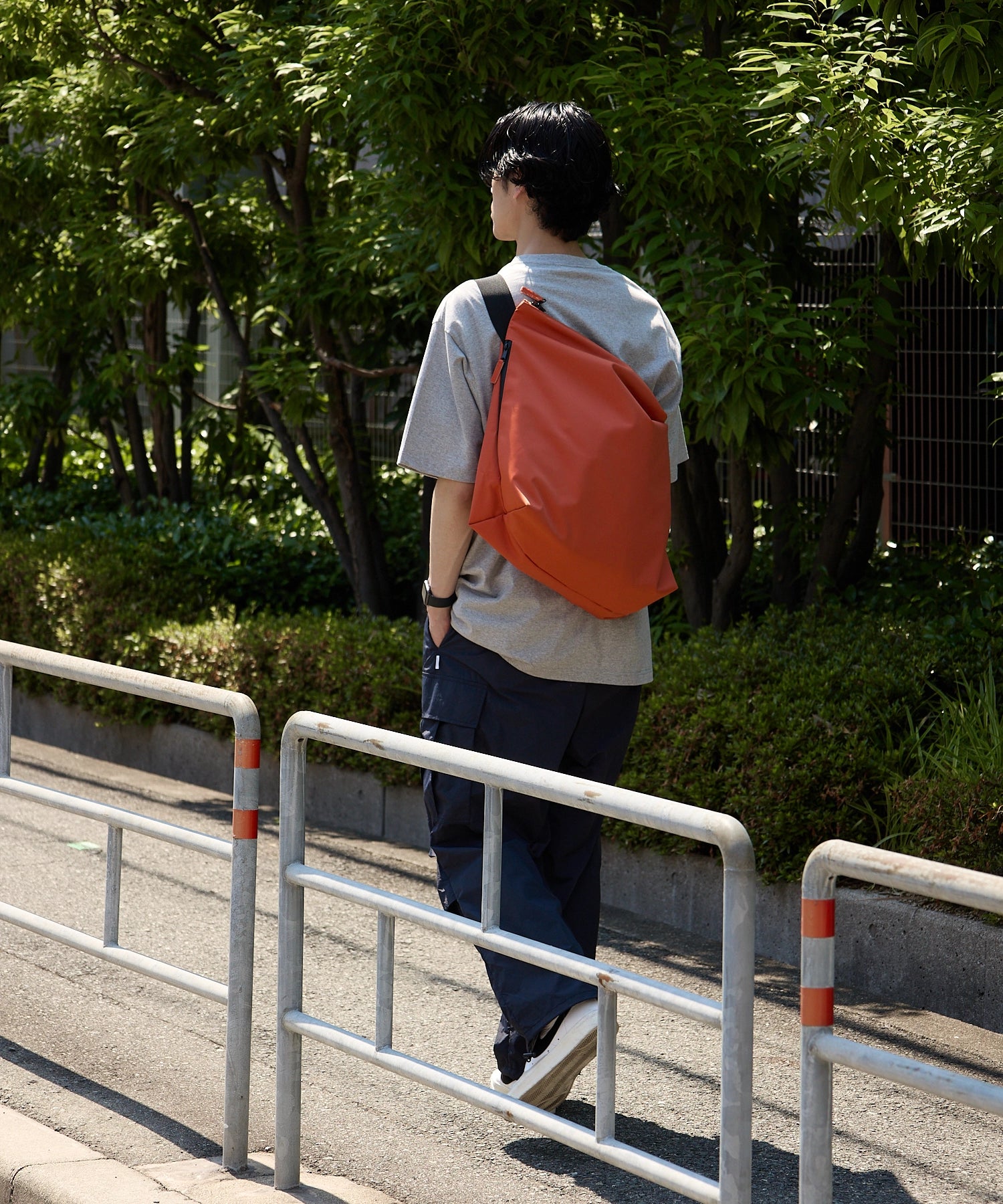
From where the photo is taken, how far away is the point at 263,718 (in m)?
7.16

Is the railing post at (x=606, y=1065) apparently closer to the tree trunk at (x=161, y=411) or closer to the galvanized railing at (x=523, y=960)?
the galvanized railing at (x=523, y=960)

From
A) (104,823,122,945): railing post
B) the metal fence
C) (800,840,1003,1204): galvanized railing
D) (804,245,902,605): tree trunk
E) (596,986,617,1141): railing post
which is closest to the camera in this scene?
(800,840,1003,1204): galvanized railing

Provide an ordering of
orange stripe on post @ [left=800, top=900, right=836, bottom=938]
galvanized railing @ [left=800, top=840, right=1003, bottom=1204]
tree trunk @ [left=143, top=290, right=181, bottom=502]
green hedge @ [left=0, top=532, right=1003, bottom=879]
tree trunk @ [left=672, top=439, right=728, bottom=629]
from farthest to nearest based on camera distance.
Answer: tree trunk @ [left=143, top=290, right=181, bottom=502]
tree trunk @ [left=672, top=439, right=728, bottom=629]
green hedge @ [left=0, top=532, right=1003, bottom=879]
orange stripe on post @ [left=800, top=900, right=836, bottom=938]
galvanized railing @ [left=800, top=840, right=1003, bottom=1204]

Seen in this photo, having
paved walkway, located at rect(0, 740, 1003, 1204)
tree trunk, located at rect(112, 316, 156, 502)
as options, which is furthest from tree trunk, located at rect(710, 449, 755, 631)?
tree trunk, located at rect(112, 316, 156, 502)

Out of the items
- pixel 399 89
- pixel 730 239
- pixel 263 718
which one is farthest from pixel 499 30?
pixel 263 718

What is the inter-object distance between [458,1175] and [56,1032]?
56.7 inches

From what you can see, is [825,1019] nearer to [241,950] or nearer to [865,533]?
[241,950]

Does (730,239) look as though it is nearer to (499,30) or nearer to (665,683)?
(499,30)

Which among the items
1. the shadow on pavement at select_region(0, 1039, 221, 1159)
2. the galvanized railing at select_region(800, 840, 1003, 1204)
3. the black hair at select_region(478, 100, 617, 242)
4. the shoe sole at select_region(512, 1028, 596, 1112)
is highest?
the black hair at select_region(478, 100, 617, 242)

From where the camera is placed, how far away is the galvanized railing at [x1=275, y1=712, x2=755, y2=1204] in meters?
2.58

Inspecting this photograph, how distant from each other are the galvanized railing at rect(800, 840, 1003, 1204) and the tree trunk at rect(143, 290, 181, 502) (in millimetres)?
8428

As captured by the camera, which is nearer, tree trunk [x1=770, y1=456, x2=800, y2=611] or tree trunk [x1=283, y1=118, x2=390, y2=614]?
tree trunk [x1=770, y1=456, x2=800, y2=611]

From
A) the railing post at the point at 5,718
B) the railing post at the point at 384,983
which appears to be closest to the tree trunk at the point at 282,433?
the railing post at the point at 5,718

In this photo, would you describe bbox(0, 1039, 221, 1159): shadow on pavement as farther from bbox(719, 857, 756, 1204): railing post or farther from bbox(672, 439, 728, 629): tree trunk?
bbox(672, 439, 728, 629): tree trunk
